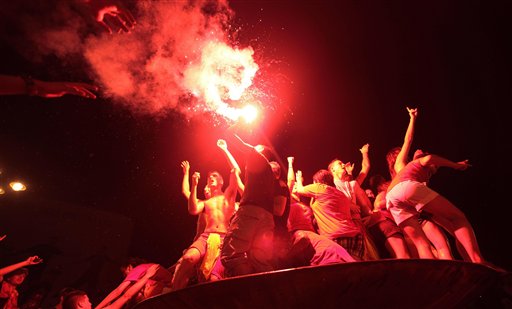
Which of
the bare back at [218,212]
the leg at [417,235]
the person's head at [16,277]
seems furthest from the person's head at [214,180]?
the person's head at [16,277]

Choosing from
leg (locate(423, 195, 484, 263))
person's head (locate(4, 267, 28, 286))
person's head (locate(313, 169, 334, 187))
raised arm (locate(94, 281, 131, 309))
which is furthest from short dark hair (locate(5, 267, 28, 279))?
leg (locate(423, 195, 484, 263))

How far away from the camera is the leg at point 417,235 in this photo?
5.97 meters

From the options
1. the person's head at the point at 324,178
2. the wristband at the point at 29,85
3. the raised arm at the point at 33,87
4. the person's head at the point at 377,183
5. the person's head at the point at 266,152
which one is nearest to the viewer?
the raised arm at the point at 33,87

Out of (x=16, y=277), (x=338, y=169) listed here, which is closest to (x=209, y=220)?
(x=338, y=169)

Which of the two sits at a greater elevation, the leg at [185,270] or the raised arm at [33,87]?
the raised arm at [33,87]

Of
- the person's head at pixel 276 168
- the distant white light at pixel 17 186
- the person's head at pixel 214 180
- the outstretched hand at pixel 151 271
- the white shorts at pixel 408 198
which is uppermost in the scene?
the distant white light at pixel 17 186

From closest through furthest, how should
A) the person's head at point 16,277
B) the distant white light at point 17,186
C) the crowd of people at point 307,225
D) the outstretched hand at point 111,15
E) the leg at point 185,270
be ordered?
the outstretched hand at point 111,15 < the crowd of people at point 307,225 < the leg at point 185,270 < the person's head at point 16,277 < the distant white light at point 17,186

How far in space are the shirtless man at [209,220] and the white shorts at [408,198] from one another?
3.28 m

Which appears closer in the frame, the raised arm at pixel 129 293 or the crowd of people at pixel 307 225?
the crowd of people at pixel 307 225

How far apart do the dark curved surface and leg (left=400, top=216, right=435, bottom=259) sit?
5.34ft

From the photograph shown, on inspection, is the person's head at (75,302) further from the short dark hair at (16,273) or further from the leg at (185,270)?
the short dark hair at (16,273)

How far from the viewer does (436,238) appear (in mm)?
6211

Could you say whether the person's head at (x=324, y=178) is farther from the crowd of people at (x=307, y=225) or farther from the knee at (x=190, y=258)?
the knee at (x=190, y=258)

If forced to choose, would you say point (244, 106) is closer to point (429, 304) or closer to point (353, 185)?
point (353, 185)
